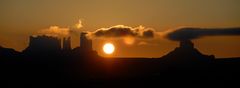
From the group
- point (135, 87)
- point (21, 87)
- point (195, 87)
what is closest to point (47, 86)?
point (21, 87)

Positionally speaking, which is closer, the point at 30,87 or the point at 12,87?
the point at 12,87

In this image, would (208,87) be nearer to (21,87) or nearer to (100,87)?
(100,87)

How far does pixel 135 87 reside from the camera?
19300 centimetres

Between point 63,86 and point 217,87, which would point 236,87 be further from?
point 63,86

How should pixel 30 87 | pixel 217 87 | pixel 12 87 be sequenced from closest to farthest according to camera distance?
pixel 12 87
pixel 30 87
pixel 217 87

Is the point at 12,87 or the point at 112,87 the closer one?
the point at 12,87

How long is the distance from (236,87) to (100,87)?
173ft

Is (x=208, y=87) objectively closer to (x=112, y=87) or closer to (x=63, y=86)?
(x=112, y=87)

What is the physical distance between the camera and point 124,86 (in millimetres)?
196250

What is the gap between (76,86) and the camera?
193250 mm

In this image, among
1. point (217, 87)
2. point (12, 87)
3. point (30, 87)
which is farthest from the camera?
point (217, 87)

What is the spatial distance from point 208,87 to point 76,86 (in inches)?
2079

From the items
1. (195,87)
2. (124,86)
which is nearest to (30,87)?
(124,86)

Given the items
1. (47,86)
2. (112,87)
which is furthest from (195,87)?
(47,86)
